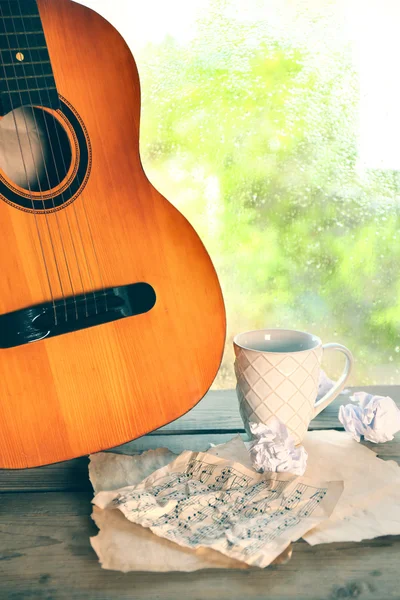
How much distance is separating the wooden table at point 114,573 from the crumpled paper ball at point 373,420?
19 centimetres

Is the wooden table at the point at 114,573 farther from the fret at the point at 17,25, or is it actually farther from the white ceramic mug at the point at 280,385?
the fret at the point at 17,25

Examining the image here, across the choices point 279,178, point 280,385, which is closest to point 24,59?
point 280,385

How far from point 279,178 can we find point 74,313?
761mm

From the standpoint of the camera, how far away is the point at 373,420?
667mm

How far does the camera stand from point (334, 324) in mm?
1282

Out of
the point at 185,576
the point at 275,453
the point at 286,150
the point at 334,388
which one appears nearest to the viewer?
the point at 185,576

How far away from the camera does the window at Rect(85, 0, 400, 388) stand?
1175 millimetres

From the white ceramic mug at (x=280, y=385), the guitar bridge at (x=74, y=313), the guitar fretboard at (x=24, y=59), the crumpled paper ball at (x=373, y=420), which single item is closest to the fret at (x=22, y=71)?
the guitar fretboard at (x=24, y=59)

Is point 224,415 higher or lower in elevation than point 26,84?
lower

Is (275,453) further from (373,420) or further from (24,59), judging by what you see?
(24,59)

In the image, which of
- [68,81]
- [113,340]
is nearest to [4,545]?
[113,340]

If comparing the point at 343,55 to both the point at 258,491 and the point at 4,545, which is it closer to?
the point at 258,491

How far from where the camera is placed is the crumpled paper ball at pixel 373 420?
66 centimetres

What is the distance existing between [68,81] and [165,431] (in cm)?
46
